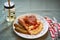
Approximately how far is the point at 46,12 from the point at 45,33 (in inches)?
12.3

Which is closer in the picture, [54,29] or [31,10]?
[54,29]

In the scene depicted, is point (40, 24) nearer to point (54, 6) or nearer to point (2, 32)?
point (2, 32)

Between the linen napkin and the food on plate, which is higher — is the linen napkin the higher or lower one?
the lower one

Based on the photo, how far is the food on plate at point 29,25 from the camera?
82cm

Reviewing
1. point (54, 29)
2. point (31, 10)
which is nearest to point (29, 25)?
point (54, 29)

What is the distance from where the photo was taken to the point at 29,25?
2.80 feet

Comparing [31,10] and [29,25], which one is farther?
[31,10]

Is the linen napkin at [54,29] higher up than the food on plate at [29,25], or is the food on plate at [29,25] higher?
the food on plate at [29,25]

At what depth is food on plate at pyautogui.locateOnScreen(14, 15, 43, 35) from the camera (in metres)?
0.82

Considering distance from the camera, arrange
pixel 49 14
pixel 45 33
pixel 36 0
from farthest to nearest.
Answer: pixel 36 0
pixel 49 14
pixel 45 33

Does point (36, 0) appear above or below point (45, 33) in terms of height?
above

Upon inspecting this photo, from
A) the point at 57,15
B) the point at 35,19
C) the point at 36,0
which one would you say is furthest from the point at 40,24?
the point at 36,0

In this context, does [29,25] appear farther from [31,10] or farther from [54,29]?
[31,10]

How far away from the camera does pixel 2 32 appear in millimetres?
881
